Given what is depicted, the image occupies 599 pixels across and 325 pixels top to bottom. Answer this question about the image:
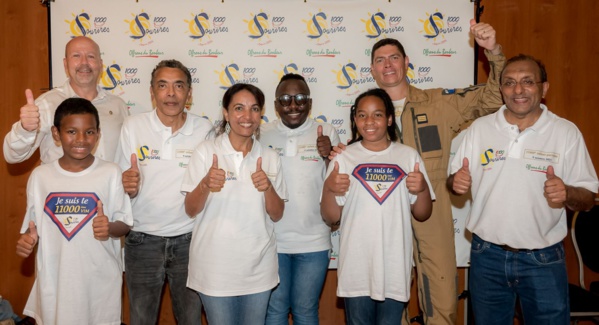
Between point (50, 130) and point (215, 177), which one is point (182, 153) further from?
point (50, 130)

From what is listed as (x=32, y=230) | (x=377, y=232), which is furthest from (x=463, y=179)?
(x=32, y=230)

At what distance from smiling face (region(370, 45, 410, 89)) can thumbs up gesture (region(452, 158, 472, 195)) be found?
794 mm

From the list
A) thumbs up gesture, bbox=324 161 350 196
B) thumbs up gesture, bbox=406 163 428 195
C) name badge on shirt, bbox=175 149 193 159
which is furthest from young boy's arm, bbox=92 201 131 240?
thumbs up gesture, bbox=406 163 428 195

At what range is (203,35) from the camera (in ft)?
12.8

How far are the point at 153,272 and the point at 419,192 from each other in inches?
64.2

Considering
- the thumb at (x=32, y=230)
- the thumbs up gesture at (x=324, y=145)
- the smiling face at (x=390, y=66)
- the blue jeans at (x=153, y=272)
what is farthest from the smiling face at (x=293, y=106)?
the thumb at (x=32, y=230)

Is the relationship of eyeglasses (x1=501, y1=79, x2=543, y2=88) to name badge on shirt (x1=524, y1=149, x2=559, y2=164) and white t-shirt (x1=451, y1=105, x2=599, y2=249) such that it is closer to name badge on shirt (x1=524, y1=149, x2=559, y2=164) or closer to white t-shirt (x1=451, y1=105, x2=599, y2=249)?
white t-shirt (x1=451, y1=105, x2=599, y2=249)

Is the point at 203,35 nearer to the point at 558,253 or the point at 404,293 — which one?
the point at 404,293

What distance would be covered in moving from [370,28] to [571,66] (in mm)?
1841

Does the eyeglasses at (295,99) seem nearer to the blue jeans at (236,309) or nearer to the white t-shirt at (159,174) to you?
the white t-shirt at (159,174)

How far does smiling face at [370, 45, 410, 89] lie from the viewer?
124 inches

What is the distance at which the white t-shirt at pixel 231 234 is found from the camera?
243 centimetres

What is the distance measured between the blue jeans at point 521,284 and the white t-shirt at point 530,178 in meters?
0.07

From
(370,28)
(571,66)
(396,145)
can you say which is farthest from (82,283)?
(571,66)
